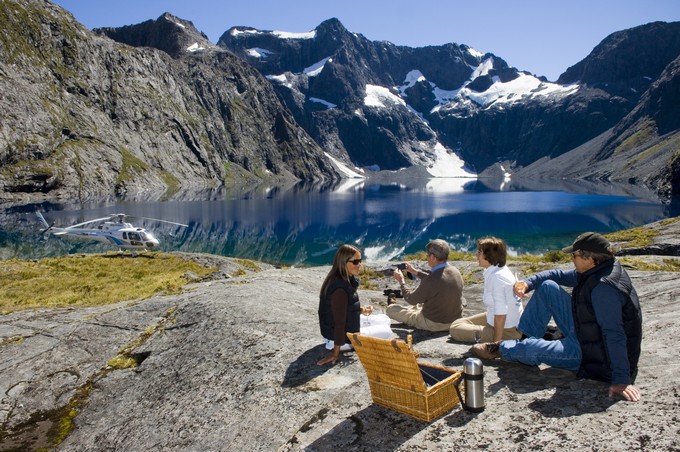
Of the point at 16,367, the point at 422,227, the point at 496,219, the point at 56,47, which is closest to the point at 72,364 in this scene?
the point at 16,367

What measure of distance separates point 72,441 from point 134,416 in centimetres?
112

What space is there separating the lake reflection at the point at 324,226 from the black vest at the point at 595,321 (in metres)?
50.6

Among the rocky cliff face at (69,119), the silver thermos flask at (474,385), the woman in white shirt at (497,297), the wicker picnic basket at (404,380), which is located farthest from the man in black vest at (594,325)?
the rocky cliff face at (69,119)

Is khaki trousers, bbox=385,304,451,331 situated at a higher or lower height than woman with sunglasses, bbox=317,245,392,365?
lower

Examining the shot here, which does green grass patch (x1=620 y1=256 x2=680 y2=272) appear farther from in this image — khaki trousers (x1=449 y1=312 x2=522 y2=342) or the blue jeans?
the blue jeans

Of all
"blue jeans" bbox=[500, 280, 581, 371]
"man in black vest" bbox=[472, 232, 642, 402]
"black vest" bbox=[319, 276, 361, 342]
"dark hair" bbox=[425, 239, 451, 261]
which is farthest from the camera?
"dark hair" bbox=[425, 239, 451, 261]

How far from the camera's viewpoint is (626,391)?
678 cm

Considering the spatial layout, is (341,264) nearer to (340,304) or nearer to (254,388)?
(340,304)

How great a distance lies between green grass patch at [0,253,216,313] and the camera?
23.8 metres

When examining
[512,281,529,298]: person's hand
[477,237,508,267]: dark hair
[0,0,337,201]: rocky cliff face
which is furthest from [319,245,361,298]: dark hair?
[0,0,337,201]: rocky cliff face

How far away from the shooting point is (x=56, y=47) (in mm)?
174125

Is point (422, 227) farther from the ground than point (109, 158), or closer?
closer

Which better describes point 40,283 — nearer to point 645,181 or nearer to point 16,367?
point 16,367

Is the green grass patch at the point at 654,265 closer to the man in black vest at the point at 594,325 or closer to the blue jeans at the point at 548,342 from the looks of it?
the blue jeans at the point at 548,342
